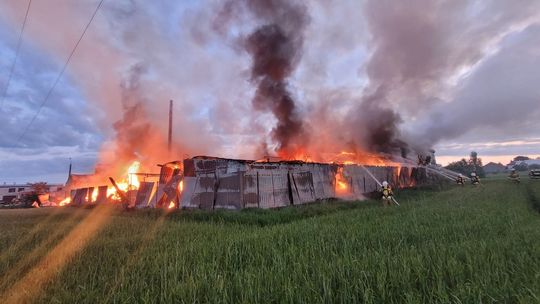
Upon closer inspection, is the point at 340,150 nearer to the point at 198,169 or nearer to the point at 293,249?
the point at 198,169

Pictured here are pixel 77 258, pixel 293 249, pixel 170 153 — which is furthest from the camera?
pixel 170 153

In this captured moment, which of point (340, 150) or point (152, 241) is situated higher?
point (340, 150)

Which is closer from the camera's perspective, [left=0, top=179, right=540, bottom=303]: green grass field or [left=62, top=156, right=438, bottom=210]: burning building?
[left=0, top=179, right=540, bottom=303]: green grass field

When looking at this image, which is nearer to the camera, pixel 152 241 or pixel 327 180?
pixel 152 241

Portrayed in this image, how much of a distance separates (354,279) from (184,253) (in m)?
4.31

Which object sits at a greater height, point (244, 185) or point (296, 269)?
point (244, 185)

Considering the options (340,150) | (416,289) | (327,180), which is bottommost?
(416,289)

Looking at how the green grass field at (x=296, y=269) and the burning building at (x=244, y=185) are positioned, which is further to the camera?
the burning building at (x=244, y=185)

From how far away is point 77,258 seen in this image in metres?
6.99

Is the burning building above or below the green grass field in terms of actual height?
above

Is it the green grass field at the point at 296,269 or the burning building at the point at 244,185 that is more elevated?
the burning building at the point at 244,185

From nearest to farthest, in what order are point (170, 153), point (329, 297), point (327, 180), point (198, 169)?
point (329, 297) < point (198, 169) < point (327, 180) < point (170, 153)

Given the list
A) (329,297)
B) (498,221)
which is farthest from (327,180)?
(329,297)

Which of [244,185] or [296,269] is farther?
[244,185]
